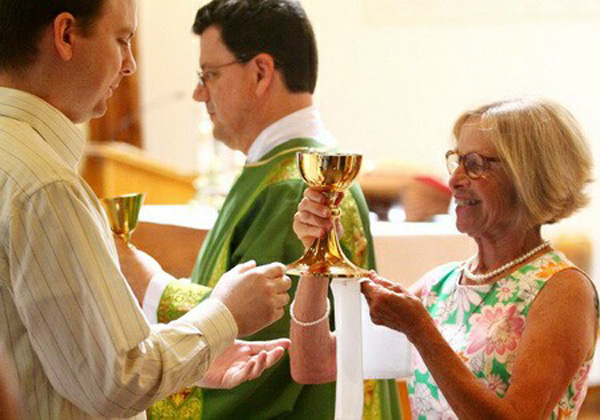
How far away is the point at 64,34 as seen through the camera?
185cm

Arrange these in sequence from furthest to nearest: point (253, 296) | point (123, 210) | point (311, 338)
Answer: point (123, 210)
point (311, 338)
point (253, 296)

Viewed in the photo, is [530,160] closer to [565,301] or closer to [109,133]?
[565,301]

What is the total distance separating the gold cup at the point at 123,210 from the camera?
255 cm

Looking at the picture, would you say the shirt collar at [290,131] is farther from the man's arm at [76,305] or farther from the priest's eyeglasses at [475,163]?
the man's arm at [76,305]

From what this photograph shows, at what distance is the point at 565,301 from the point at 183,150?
8135 mm

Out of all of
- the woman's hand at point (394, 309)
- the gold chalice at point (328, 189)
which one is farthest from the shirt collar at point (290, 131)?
the woman's hand at point (394, 309)

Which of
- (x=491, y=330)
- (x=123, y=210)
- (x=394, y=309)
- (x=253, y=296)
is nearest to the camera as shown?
(x=253, y=296)

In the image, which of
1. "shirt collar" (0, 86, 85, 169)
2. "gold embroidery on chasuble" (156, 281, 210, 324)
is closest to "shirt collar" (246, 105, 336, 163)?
"gold embroidery on chasuble" (156, 281, 210, 324)

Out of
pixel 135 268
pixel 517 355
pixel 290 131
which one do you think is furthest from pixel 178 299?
pixel 517 355

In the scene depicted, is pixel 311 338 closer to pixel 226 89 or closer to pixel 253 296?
pixel 253 296

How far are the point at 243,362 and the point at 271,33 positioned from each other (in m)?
0.96

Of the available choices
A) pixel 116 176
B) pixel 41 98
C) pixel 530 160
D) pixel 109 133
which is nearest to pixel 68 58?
pixel 41 98

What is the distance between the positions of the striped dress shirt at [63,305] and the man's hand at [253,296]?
7.1 inches

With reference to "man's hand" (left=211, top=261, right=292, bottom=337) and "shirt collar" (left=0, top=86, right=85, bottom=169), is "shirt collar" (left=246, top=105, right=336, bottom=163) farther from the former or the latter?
"shirt collar" (left=0, top=86, right=85, bottom=169)
